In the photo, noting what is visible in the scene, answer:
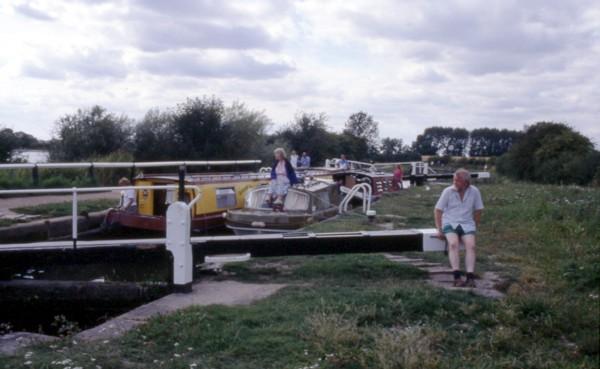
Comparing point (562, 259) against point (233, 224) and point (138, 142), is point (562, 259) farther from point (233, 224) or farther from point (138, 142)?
point (138, 142)

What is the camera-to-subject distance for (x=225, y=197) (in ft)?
60.8

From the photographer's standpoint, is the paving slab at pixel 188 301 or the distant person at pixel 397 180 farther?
the distant person at pixel 397 180

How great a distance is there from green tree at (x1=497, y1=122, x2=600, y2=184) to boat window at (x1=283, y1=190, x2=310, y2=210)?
22772 mm

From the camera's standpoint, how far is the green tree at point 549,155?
35.9 meters

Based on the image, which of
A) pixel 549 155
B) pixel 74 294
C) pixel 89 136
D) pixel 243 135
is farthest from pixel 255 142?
pixel 74 294

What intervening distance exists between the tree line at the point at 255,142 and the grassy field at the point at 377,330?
22134 millimetres

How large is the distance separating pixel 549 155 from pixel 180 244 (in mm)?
36560

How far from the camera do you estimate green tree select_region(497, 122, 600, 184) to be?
3591 centimetres

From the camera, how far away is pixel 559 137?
41.6m

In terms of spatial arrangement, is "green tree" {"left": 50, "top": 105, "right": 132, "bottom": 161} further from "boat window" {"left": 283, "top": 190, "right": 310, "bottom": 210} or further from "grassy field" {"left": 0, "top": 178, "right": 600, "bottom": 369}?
"grassy field" {"left": 0, "top": 178, "right": 600, "bottom": 369}

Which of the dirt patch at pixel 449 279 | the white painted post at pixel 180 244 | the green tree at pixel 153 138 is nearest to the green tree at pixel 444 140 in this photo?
the green tree at pixel 153 138

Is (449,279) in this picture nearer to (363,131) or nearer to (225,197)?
(225,197)

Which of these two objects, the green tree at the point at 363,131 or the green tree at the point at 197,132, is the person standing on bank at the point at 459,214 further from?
the green tree at the point at 363,131

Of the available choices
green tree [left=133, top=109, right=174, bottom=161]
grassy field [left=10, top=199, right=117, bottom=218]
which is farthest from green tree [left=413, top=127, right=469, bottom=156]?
grassy field [left=10, top=199, right=117, bottom=218]
